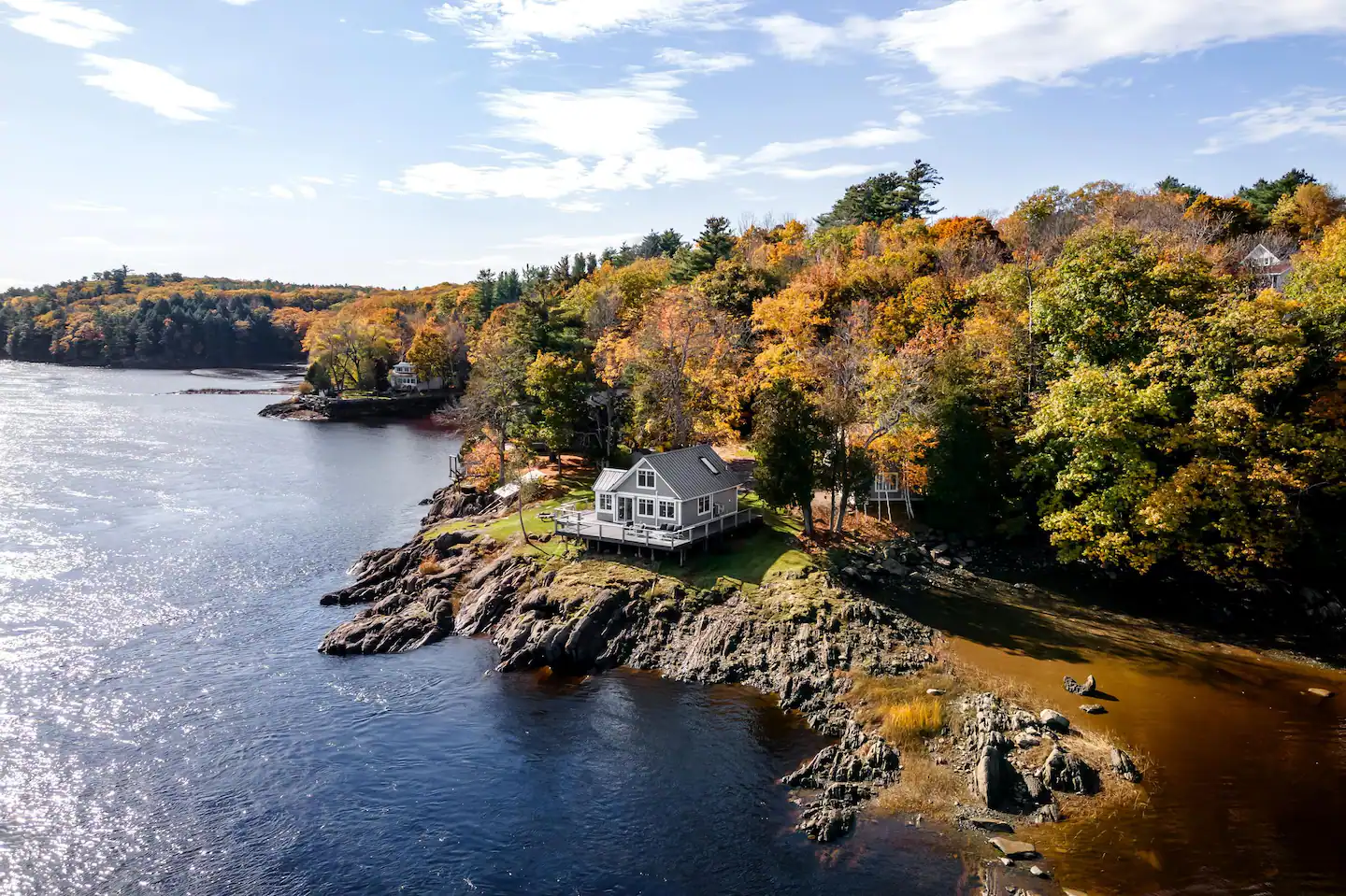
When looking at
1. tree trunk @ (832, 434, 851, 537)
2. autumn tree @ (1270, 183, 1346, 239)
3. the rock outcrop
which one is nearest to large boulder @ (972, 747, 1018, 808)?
the rock outcrop

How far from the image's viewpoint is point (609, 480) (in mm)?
49031

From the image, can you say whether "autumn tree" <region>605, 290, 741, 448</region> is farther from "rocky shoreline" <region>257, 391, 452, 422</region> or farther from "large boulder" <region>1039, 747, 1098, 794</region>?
"rocky shoreline" <region>257, 391, 452, 422</region>

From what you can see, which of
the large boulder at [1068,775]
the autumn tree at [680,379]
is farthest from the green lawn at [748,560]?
the large boulder at [1068,775]

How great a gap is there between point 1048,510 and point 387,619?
3881 cm

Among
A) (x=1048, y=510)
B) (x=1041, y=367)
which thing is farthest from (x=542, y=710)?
(x=1041, y=367)

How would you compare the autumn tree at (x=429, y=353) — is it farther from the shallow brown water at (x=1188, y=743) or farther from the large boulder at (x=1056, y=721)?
the large boulder at (x=1056, y=721)

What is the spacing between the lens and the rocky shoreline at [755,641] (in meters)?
27.0

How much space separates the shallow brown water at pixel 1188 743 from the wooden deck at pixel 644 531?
12383 mm

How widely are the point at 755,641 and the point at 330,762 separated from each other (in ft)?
64.6

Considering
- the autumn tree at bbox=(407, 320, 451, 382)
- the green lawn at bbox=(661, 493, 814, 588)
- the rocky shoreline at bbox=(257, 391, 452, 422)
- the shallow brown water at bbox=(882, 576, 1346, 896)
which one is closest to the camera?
the shallow brown water at bbox=(882, 576, 1346, 896)

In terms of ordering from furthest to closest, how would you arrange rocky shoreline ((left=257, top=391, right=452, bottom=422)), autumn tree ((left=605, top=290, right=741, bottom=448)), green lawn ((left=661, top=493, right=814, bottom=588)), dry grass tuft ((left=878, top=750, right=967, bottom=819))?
rocky shoreline ((left=257, top=391, right=452, bottom=422))
autumn tree ((left=605, top=290, right=741, bottom=448))
green lawn ((left=661, top=493, right=814, bottom=588))
dry grass tuft ((left=878, top=750, right=967, bottom=819))

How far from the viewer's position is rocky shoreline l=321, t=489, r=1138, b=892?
88.6 feet

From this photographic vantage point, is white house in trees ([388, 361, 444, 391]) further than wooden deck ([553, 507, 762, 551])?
Yes

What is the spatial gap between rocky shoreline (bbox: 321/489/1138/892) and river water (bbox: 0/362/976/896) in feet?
4.51
